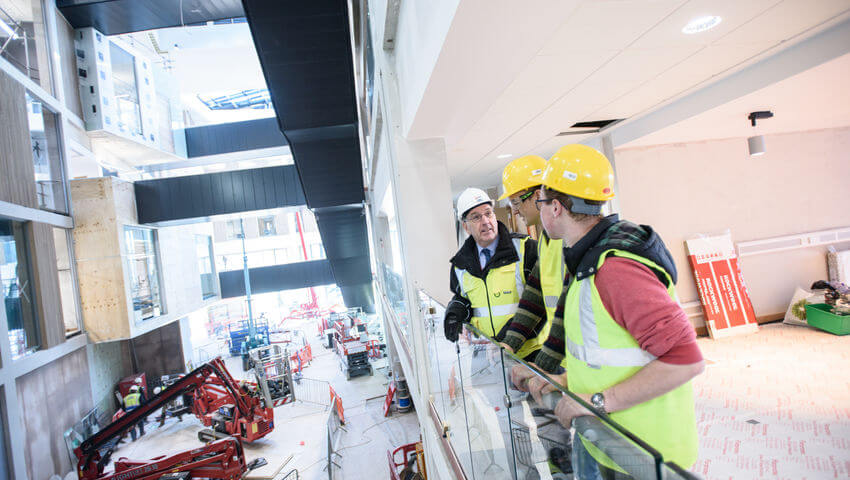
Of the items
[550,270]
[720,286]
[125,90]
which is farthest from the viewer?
[125,90]

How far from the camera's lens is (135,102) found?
1268cm

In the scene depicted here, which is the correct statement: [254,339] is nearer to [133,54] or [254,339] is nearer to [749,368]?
[133,54]

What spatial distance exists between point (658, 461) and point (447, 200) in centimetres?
319

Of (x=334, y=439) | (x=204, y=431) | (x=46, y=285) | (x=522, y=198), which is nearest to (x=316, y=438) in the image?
(x=334, y=439)

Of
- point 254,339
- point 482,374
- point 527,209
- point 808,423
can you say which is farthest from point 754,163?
point 254,339

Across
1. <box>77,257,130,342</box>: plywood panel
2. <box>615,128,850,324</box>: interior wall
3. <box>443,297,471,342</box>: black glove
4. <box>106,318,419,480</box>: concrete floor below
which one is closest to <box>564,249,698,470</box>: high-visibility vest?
<box>443,297,471,342</box>: black glove

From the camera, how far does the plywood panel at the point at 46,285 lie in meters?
8.61

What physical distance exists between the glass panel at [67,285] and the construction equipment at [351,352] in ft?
26.5

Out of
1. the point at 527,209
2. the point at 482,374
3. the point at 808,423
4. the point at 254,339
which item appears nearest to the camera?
the point at 482,374

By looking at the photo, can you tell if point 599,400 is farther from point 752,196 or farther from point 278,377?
point 278,377

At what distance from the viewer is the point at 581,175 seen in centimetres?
154

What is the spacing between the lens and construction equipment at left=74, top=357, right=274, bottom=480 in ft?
24.5

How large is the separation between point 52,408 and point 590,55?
41.5 ft

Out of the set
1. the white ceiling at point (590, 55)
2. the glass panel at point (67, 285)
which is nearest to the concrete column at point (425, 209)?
the white ceiling at point (590, 55)
